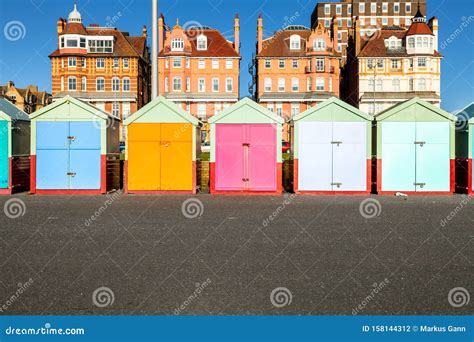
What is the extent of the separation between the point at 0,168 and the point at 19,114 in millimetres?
2288

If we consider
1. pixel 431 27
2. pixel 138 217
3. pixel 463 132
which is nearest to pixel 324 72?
pixel 431 27

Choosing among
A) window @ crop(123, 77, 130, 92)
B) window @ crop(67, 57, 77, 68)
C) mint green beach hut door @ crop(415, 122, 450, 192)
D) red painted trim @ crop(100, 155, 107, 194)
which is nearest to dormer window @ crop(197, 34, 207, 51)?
window @ crop(123, 77, 130, 92)

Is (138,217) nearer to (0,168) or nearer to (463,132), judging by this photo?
(0,168)

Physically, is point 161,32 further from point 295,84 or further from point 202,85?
point 295,84

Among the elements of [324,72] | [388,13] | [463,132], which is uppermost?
[388,13]

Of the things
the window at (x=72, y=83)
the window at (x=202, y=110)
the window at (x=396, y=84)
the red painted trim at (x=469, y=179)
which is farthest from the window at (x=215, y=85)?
the red painted trim at (x=469, y=179)

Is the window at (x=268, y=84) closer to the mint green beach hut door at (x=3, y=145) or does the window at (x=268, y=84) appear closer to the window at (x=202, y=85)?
the window at (x=202, y=85)

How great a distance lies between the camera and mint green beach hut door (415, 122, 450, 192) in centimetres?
2038

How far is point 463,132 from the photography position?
21.2 m

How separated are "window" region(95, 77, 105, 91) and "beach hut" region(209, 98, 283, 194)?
175 ft

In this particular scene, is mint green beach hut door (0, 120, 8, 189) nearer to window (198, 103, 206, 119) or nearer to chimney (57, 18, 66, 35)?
window (198, 103, 206, 119)

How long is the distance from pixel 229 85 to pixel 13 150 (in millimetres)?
52190

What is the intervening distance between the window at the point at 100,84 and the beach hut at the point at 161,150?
52.5 meters

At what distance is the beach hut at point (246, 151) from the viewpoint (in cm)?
2058
